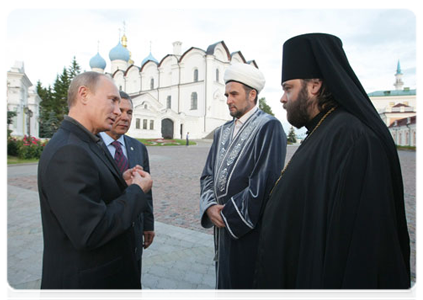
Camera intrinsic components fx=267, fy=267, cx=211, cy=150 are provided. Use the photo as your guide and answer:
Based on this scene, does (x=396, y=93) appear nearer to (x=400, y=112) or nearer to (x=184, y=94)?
(x=400, y=112)

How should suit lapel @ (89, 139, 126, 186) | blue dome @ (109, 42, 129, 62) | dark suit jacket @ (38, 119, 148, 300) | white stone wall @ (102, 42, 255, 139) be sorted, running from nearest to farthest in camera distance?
dark suit jacket @ (38, 119, 148, 300) < suit lapel @ (89, 139, 126, 186) < white stone wall @ (102, 42, 255, 139) < blue dome @ (109, 42, 129, 62)

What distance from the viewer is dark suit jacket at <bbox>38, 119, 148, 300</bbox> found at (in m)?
1.33

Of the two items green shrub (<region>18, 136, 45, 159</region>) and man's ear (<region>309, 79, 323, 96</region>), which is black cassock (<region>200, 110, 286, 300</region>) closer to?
man's ear (<region>309, 79, 323, 96</region>)

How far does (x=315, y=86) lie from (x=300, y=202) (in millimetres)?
692

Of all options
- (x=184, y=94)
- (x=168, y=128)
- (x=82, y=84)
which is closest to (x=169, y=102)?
(x=184, y=94)

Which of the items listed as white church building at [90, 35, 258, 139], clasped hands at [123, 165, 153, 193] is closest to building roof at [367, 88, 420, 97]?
white church building at [90, 35, 258, 139]

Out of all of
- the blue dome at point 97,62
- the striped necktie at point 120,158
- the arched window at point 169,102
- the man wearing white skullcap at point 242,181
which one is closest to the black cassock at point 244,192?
the man wearing white skullcap at point 242,181

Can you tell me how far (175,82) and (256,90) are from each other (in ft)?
156

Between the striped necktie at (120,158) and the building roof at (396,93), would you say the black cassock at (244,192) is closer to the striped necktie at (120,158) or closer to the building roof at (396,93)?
the striped necktie at (120,158)

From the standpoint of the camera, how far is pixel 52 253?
147cm

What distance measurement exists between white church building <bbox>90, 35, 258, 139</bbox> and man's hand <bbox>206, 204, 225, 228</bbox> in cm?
3559

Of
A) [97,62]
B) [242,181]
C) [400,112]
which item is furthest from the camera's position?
[97,62]

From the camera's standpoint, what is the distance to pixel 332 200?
1.32 m

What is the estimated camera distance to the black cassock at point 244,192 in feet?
6.86
